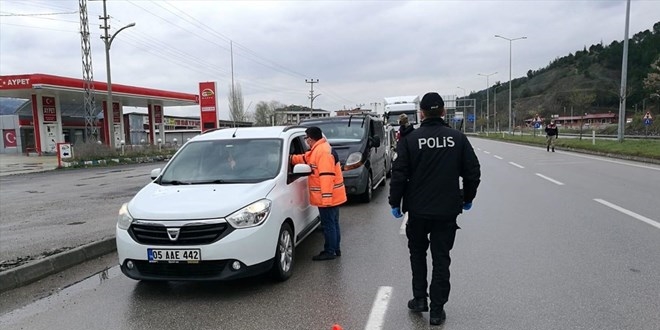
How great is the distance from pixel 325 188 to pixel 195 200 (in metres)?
1.73

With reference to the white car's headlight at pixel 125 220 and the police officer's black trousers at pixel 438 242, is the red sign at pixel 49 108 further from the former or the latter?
the police officer's black trousers at pixel 438 242

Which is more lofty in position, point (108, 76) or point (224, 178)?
point (108, 76)

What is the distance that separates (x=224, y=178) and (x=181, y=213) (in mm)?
1102

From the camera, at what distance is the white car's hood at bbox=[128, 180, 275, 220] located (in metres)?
4.54

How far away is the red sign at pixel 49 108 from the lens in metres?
37.8

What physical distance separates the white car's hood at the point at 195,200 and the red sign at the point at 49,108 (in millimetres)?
38863

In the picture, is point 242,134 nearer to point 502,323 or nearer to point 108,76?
point 502,323

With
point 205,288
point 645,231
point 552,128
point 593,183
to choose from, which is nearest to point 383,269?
point 205,288

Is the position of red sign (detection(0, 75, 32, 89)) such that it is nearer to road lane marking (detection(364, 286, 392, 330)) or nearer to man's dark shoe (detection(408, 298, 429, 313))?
road lane marking (detection(364, 286, 392, 330))

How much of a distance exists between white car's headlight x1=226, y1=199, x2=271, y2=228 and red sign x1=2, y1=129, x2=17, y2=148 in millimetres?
52679

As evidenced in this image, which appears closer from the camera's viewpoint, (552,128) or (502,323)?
(502,323)

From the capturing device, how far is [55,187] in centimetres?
1608

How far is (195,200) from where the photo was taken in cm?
477

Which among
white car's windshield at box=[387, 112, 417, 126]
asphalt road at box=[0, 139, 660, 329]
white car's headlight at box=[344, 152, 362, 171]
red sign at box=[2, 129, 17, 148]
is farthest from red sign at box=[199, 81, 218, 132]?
asphalt road at box=[0, 139, 660, 329]
